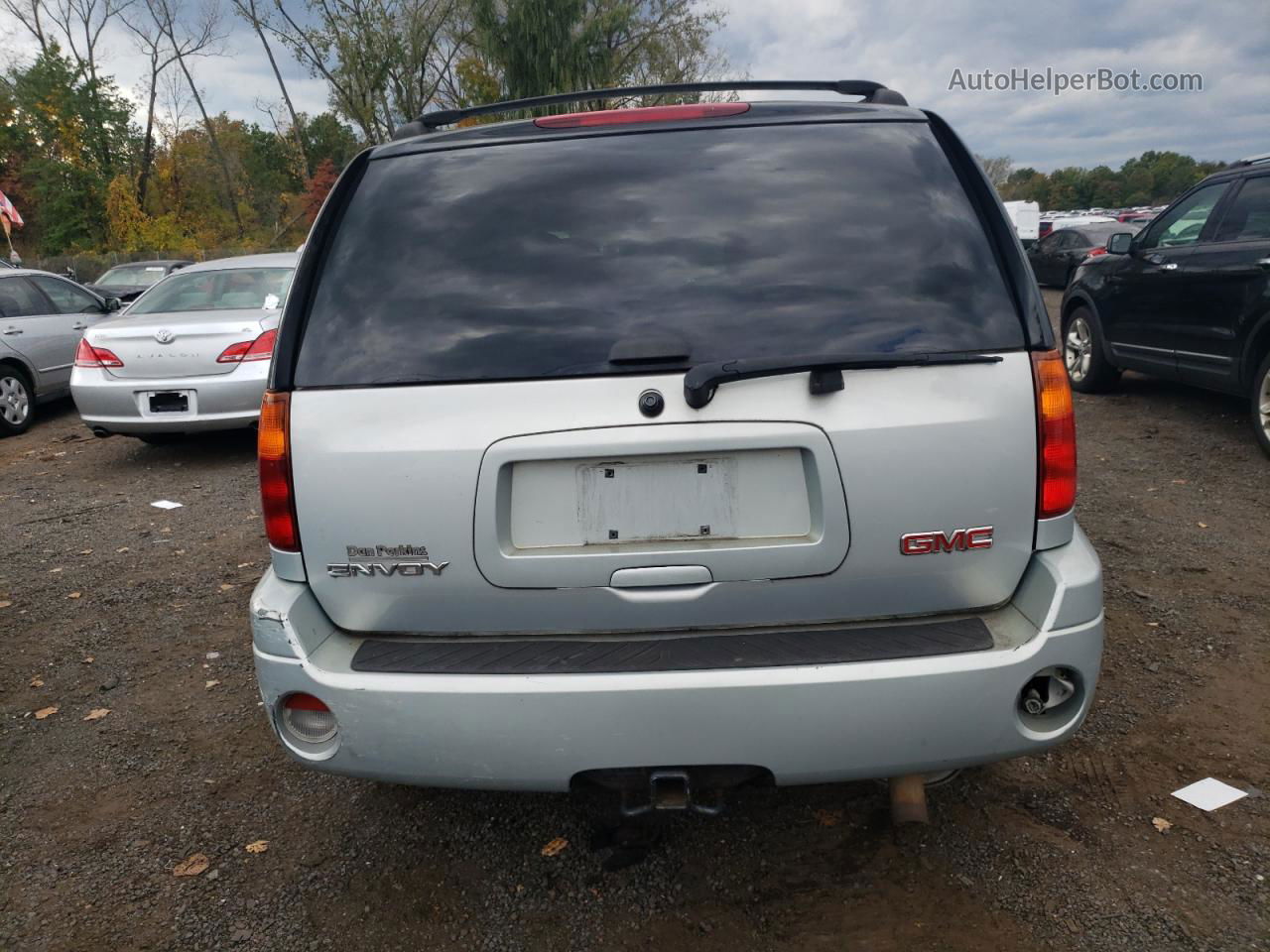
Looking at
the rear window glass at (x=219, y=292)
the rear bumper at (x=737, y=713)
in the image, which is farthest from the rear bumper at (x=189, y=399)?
the rear bumper at (x=737, y=713)

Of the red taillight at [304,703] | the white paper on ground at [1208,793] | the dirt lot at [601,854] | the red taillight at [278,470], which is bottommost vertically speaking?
the dirt lot at [601,854]

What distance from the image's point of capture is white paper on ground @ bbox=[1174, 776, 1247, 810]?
269 centimetres

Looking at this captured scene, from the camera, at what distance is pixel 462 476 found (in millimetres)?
2031

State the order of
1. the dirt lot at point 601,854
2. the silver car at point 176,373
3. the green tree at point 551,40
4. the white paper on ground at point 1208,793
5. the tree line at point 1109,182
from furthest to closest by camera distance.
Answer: the tree line at point 1109,182, the green tree at point 551,40, the silver car at point 176,373, the white paper on ground at point 1208,793, the dirt lot at point 601,854

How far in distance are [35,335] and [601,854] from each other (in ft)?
31.6

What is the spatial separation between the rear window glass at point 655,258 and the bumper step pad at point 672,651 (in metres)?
0.61

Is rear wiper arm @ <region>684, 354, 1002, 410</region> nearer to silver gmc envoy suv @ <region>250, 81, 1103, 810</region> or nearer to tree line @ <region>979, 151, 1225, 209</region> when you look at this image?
silver gmc envoy suv @ <region>250, 81, 1103, 810</region>

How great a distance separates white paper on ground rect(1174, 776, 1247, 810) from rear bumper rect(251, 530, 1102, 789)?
0.95 metres

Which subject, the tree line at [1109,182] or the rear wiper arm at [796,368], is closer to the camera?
the rear wiper arm at [796,368]

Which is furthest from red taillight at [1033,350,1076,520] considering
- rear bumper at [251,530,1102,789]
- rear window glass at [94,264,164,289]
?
rear window glass at [94,264,164,289]

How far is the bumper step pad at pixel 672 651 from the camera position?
6.56ft

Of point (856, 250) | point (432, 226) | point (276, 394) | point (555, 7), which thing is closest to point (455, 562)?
point (276, 394)

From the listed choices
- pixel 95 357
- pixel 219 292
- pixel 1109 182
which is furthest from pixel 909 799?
pixel 1109 182

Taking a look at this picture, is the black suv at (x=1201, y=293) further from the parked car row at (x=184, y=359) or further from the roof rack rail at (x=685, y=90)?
the parked car row at (x=184, y=359)
